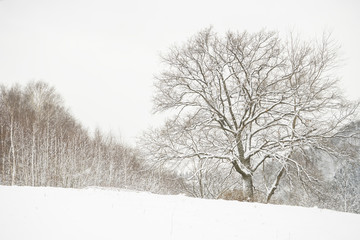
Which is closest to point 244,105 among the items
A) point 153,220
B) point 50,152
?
point 153,220

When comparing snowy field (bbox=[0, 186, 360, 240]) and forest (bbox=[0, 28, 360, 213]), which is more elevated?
forest (bbox=[0, 28, 360, 213])

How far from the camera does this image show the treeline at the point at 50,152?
80.8 feet

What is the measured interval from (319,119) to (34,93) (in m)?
41.0

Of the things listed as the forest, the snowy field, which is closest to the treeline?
the forest

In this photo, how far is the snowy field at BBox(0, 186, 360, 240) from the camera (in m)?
4.52

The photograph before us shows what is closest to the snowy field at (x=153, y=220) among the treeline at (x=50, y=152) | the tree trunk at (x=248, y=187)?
the tree trunk at (x=248, y=187)

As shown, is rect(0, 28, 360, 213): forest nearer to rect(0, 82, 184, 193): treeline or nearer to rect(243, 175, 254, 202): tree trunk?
rect(243, 175, 254, 202): tree trunk

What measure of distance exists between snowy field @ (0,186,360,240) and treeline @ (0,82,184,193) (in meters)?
15.0

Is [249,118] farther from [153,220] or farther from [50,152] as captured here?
[50,152]

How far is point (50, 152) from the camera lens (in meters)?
26.2

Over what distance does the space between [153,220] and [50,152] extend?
26153 mm

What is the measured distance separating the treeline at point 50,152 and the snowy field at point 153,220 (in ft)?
49.4

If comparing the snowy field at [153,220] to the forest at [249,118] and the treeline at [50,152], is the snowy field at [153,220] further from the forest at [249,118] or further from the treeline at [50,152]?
the treeline at [50,152]

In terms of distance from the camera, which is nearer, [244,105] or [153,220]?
[153,220]
